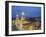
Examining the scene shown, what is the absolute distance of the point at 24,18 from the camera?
1.92 meters

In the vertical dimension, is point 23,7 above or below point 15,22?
above

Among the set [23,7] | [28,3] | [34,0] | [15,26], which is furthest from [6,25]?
[34,0]

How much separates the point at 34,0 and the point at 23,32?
65 centimetres

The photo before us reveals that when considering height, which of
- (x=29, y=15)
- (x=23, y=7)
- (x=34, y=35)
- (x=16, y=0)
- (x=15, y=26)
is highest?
(x=16, y=0)

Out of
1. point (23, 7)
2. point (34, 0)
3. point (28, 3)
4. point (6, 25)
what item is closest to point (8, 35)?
point (6, 25)

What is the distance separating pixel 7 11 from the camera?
72.5 inches

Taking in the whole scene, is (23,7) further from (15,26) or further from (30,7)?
(15,26)

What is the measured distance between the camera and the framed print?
185 cm

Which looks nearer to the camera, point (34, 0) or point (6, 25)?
point (6, 25)

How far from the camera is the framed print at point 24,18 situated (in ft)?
6.07

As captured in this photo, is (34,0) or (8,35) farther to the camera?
(34,0)

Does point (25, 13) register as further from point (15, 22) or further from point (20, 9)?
point (15, 22)

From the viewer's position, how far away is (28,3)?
6.35 ft

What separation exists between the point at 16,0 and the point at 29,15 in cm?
37
